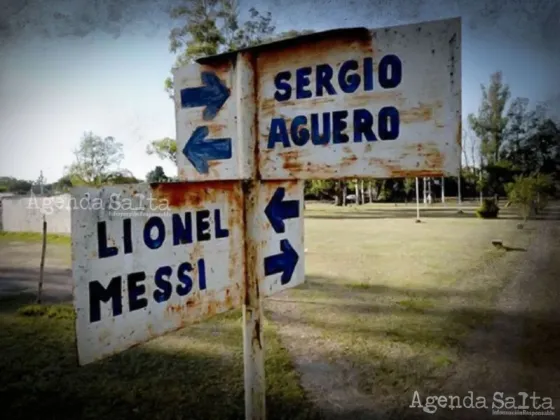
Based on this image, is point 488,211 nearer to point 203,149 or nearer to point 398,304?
point 398,304

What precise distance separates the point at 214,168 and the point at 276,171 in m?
0.23

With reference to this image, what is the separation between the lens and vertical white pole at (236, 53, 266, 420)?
1193 millimetres

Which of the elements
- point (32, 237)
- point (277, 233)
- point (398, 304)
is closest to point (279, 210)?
point (277, 233)

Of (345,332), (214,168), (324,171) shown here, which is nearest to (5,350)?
(345,332)

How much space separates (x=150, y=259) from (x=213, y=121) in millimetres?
499

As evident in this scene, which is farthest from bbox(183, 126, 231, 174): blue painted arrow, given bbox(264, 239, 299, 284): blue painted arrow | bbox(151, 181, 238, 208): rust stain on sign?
bbox(264, 239, 299, 284): blue painted arrow

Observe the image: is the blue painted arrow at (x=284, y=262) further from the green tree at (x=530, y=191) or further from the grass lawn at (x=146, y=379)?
the green tree at (x=530, y=191)

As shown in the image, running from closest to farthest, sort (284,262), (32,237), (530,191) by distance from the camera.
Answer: (284,262)
(530,191)
(32,237)

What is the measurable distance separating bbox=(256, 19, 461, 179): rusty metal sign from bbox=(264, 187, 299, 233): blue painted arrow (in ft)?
0.36

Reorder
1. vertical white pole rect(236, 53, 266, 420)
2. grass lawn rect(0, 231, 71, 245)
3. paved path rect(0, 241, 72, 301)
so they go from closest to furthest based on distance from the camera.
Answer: vertical white pole rect(236, 53, 266, 420) → paved path rect(0, 241, 72, 301) → grass lawn rect(0, 231, 71, 245)

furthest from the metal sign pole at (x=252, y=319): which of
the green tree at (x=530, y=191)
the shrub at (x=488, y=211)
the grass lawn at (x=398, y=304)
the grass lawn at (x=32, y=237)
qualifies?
the shrub at (x=488, y=211)

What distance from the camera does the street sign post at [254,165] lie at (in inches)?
37.5

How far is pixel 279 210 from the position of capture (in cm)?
130

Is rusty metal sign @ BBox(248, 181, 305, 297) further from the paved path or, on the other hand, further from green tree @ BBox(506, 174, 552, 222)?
green tree @ BBox(506, 174, 552, 222)
